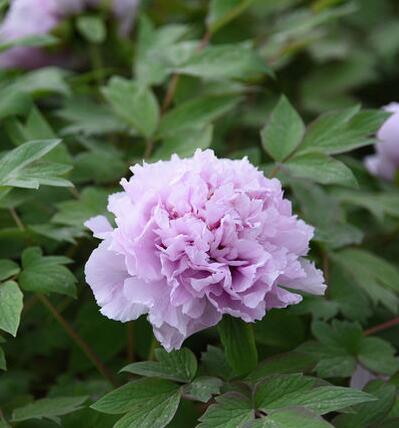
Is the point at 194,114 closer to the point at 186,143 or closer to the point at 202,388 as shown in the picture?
the point at 186,143

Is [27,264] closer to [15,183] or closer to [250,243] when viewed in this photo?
[15,183]

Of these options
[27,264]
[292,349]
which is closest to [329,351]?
[292,349]

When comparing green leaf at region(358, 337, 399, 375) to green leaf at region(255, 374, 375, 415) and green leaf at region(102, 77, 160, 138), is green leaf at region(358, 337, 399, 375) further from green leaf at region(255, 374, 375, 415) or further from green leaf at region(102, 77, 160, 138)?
green leaf at region(102, 77, 160, 138)

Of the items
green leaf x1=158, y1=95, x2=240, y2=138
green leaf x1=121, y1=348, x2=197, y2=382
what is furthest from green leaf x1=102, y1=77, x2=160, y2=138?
green leaf x1=121, y1=348, x2=197, y2=382

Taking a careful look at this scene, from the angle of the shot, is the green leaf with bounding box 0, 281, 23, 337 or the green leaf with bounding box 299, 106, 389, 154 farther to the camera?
the green leaf with bounding box 299, 106, 389, 154

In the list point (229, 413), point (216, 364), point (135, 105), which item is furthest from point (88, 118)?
point (229, 413)
